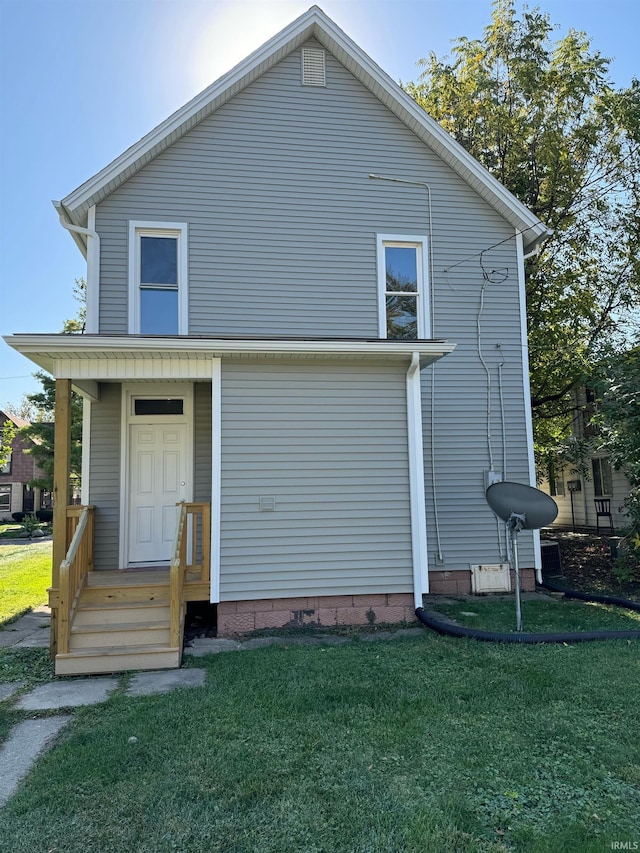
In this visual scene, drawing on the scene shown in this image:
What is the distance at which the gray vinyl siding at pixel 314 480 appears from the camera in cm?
627

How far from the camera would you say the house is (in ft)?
20.0

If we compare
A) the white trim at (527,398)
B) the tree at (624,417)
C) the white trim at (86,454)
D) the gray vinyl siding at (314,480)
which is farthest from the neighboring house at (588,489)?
the white trim at (86,454)

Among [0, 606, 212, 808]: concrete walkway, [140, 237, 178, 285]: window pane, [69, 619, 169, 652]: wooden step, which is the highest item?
[140, 237, 178, 285]: window pane

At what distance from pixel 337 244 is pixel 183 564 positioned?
508 cm

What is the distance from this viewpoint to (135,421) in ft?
24.4

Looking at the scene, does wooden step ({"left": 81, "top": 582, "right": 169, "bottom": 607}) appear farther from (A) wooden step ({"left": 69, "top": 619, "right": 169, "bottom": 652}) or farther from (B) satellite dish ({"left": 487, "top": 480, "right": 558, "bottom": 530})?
(B) satellite dish ({"left": 487, "top": 480, "right": 558, "bottom": 530})

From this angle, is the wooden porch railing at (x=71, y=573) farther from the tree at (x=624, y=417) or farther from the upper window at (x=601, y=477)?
the upper window at (x=601, y=477)

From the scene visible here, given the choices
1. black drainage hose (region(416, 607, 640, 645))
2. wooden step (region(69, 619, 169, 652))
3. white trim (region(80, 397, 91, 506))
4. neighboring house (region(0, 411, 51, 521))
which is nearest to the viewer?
wooden step (region(69, 619, 169, 652))

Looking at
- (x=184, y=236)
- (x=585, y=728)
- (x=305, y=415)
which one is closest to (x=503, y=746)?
(x=585, y=728)

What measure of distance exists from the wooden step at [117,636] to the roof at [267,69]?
5.50 m

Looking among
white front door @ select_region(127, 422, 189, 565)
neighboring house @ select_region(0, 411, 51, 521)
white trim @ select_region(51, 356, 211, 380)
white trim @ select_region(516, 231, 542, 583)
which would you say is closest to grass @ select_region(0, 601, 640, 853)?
white front door @ select_region(127, 422, 189, 565)

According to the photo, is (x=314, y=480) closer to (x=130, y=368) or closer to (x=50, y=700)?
(x=130, y=368)

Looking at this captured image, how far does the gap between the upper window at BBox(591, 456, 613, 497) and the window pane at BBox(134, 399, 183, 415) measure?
12513 mm

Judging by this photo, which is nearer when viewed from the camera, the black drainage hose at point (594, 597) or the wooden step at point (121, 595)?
the wooden step at point (121, 595)
